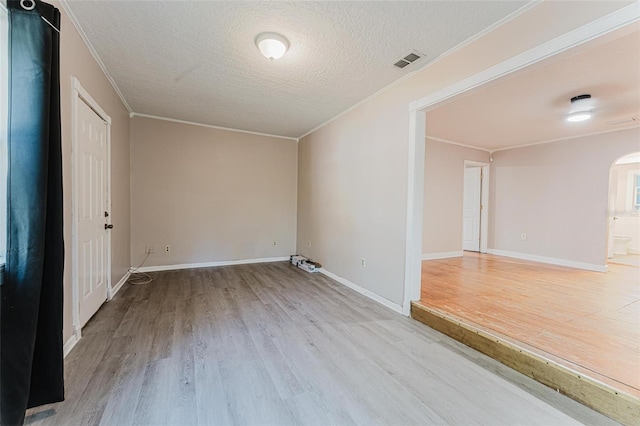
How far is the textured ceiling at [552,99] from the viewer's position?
2254 millimetres

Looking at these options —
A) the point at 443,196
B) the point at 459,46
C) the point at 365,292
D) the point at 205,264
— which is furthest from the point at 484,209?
the point at 205,264

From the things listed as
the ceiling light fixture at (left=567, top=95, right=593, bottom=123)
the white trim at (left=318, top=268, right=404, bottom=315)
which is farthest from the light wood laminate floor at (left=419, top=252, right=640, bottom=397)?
the ceiling light fixture at (left=567, top=95, right=593, bottom=123)

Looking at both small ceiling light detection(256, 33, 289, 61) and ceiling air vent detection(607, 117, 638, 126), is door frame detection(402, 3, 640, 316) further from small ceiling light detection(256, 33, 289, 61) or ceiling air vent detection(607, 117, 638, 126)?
ceiling air vent detection(607, 117, 638, 126)

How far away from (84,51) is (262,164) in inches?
125

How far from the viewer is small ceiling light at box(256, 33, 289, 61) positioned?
219 centimetres

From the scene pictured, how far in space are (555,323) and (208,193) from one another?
5088 mm

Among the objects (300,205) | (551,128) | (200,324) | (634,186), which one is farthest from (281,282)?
(634,186)

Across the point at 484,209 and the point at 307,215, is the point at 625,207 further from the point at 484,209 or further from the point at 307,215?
the point at 307,215

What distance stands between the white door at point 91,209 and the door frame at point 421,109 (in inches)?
121

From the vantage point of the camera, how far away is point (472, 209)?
6289mm

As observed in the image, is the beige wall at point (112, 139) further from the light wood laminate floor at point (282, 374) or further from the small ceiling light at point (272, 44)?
the small ceiling light at point (272, 44)

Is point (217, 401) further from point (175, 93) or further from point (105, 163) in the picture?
point (175, 93)

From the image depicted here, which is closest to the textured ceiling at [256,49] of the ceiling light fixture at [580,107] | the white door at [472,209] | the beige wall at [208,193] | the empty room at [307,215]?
the empty room at [307,215]

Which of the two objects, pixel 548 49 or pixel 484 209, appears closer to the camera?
pixel 548 49
